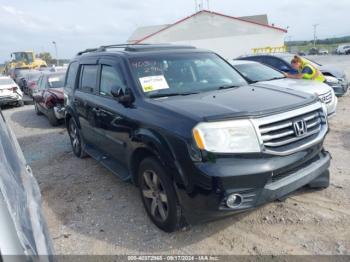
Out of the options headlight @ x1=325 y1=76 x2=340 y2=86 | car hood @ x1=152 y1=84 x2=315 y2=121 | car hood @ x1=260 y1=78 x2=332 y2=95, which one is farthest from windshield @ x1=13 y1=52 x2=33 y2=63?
car hood @ x1=152 y1=84 x2=315 y2=121

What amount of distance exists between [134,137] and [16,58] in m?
42.5

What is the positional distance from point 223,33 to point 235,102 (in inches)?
1311

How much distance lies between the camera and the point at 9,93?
1401cm

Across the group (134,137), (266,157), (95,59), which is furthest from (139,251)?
(95,59)

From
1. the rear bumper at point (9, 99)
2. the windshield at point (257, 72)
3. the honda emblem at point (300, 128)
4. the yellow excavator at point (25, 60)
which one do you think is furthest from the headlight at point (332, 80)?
the yellow excavator at point (25, 60)

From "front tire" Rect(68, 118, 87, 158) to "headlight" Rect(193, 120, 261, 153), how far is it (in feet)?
11.4

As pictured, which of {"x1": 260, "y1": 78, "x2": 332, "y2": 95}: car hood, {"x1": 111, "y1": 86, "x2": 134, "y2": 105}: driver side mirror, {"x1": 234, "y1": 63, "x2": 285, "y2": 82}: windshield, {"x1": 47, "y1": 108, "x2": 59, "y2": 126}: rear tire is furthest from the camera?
{"x1": 47, "y1": 108, "x2": 59, "y2": 126}: rear tire

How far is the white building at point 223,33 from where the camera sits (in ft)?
108

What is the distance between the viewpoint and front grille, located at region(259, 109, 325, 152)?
2.79 meters

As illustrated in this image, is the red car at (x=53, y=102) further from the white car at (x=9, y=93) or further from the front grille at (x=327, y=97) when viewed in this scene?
the front grille at (x=327, y=97)

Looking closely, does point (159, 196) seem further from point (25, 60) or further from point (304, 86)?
point (25, 60)

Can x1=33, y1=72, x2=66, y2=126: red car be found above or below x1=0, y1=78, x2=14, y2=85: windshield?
below

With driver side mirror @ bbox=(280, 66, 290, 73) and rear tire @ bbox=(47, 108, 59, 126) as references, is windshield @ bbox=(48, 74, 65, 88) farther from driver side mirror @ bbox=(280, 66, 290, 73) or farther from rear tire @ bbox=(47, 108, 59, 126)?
driver side mirror @ bbox=(280, 66, 290, 73)

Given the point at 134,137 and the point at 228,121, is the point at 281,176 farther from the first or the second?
the point at 134,137
